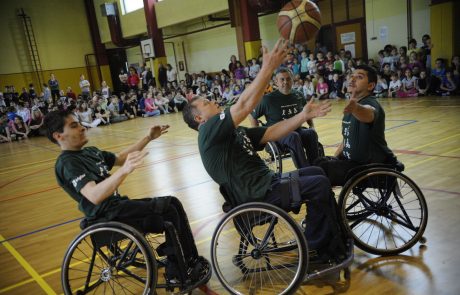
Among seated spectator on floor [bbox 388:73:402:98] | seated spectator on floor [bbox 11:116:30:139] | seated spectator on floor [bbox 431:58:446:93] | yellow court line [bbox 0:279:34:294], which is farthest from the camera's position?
seated spectator on floor [bbox 11:116:30:139]

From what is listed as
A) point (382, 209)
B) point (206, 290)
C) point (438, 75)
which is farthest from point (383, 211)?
point (438, 75)

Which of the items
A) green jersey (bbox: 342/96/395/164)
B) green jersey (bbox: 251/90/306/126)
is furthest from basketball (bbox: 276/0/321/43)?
green jersey (bbox: 342/96/395/164)

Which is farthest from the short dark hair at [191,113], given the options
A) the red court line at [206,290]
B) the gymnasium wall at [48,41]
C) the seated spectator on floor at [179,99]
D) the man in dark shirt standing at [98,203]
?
the gymnasium wall at [48,41]

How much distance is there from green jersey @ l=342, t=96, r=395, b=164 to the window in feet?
53.6

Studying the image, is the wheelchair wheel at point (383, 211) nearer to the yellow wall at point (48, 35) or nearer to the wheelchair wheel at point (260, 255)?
the wheelchair wheel at point (260, 255)

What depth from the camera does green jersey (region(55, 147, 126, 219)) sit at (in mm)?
2250

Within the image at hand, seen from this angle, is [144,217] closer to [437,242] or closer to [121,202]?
[121,202]

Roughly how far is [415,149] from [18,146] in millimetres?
9786

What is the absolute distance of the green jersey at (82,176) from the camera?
225cm

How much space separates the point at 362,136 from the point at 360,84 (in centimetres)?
37

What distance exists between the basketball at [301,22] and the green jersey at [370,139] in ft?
6.48

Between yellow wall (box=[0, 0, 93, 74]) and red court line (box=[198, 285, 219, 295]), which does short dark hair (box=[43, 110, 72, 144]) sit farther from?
yellow wall (box=[0, 0, 93, 74])

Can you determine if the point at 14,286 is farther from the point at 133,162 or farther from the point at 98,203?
the point at 133,162

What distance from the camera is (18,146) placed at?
10.9 m
